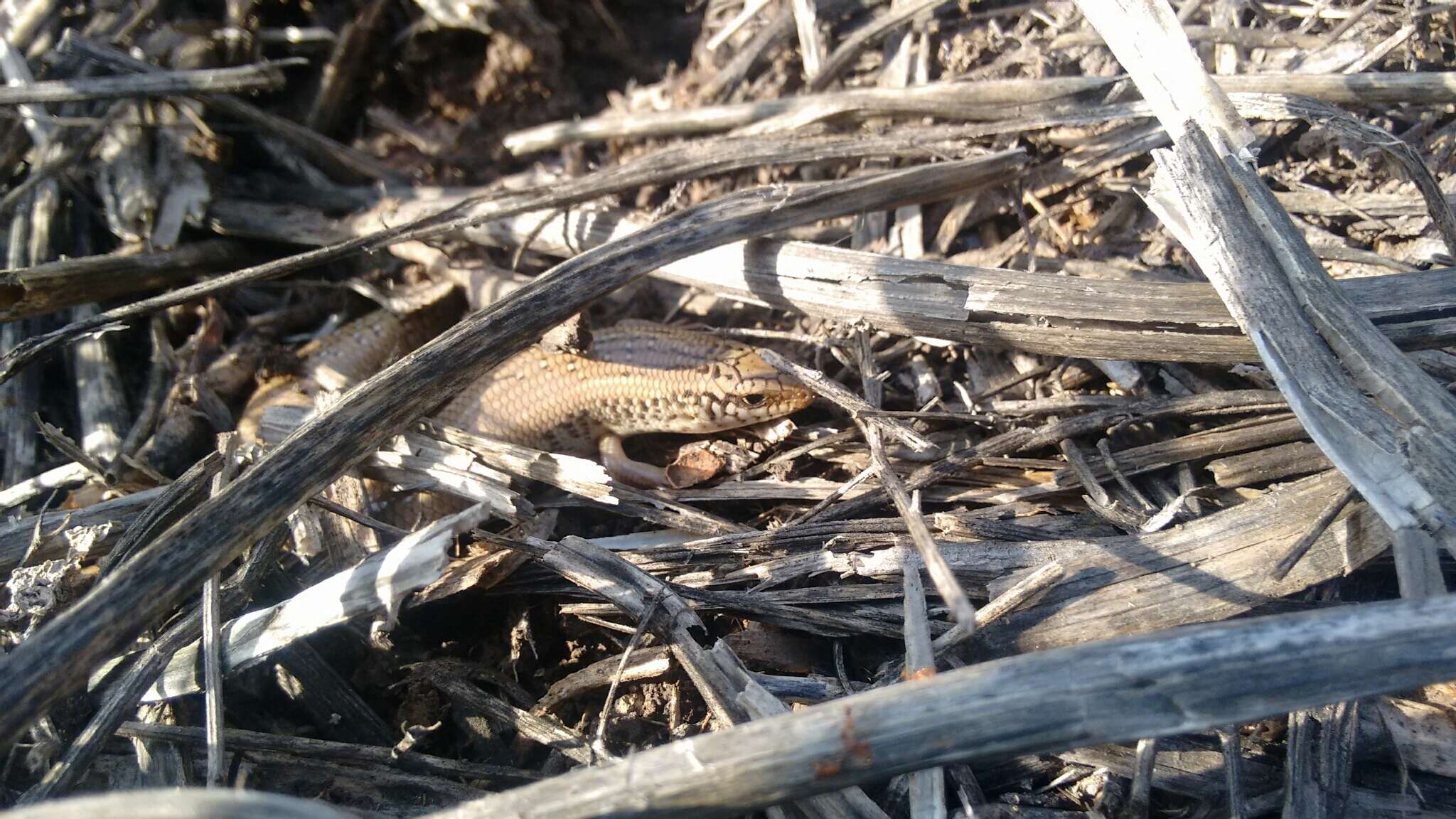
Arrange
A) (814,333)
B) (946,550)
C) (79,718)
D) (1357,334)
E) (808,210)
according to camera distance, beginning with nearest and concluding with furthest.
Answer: (1357,334) < (79,718) < (946,550) < (808,210) < (814,333)

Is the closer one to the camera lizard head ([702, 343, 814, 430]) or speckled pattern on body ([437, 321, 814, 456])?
lizard head ([702, 343, 814, 430])

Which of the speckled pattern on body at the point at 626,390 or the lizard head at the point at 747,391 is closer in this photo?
the lizard head at the point at 747,391

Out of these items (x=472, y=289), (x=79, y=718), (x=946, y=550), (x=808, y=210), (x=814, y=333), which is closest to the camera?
(x=79, y=718)

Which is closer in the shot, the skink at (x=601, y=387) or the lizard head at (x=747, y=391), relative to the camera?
the lizard head at (x=747, y=391)

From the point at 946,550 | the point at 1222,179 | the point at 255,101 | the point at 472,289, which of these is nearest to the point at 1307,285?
the point at 1222,179

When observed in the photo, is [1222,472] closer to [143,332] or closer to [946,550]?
[946,550]
